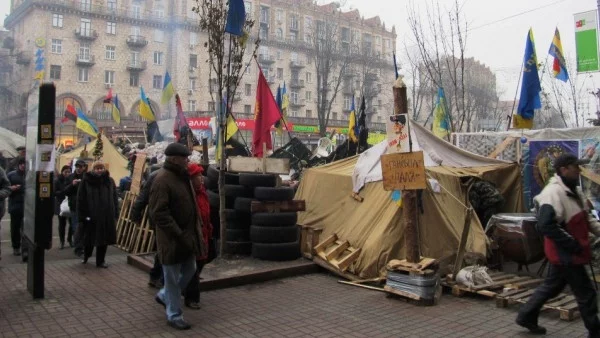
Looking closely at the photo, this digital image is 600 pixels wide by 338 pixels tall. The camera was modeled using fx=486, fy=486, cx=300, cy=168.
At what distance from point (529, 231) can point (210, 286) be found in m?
4.98

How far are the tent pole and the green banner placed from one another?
7.82m

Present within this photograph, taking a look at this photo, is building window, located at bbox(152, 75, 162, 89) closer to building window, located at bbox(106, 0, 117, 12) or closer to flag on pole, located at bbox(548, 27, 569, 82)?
building window, located at bbox(106, 0, 117, 12)

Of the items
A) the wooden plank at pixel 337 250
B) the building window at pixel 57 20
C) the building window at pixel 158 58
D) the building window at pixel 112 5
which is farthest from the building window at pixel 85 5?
the wooden plank at pixel 337 250

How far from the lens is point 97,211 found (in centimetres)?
821

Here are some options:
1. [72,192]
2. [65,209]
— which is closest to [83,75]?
[65,209]

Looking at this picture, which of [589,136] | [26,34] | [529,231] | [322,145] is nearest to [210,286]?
[529,231]

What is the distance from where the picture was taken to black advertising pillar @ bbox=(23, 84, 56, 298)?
6.27 m

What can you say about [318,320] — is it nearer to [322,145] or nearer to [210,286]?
[210,286]

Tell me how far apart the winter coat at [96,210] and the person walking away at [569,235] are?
6.57m

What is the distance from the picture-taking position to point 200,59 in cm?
5719

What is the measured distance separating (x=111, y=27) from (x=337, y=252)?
53.7m

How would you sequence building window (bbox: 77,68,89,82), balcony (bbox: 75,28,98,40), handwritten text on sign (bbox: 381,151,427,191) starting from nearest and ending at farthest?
handwritten text on sign (bbox: 381,151,427,191)
building window (bbox: 77,68,89,82)
balcony (bbox: 75,28,98,40)

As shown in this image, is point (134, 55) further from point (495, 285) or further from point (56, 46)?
point (495, 285)

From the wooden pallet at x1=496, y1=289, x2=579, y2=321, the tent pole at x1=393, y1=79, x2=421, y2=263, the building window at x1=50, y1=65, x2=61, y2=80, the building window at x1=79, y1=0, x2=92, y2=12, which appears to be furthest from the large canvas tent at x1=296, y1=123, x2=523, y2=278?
the building window at x1=79, y1=0, x2=92, y2=12
